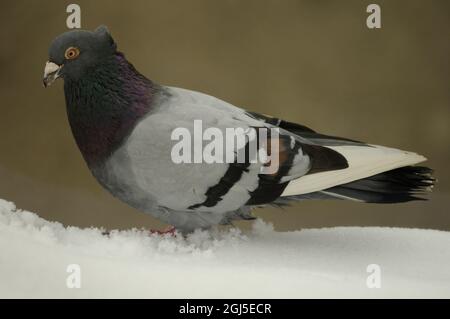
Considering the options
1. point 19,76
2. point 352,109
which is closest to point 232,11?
point 352,109

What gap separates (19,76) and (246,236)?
1.47m

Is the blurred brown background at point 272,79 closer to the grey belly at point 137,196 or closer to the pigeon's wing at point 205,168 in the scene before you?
the grey belly at point 137,196

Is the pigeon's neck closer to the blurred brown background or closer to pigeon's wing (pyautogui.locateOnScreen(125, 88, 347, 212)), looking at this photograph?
pigeon's wing (pyautogui.locateOnScreen(125, 88, 347, 212))

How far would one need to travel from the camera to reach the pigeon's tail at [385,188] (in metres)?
2.26

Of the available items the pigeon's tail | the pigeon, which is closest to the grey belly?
the pigeon

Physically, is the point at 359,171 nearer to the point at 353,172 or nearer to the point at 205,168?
the point at 353,172

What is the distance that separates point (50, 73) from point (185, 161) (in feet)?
1.91

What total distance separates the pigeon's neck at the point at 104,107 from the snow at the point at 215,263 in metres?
0.34

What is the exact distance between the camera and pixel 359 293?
1.86 metres

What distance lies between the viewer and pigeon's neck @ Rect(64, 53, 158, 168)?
7.32 feet

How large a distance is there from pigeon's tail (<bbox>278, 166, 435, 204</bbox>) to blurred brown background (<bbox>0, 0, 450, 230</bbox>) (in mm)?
1022

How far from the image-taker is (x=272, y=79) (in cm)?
338

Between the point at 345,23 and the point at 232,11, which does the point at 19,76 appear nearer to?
the point at 232,11
